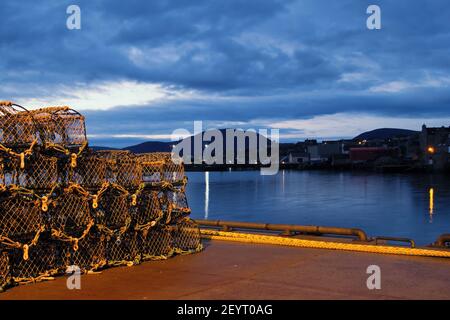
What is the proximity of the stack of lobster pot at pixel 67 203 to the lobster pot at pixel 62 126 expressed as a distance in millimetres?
17

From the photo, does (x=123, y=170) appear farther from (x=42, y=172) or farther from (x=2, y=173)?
(x=2, y=173)

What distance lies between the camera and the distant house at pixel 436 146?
138 m

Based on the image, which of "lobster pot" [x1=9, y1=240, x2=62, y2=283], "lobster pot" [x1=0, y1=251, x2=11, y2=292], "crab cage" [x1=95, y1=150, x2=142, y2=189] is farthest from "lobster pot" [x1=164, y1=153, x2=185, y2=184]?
"lobster pot" [x1=0, y1=251, x2=11, y2=292]

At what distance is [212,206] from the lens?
201 ft

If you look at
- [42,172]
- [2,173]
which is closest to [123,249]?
[42,172]

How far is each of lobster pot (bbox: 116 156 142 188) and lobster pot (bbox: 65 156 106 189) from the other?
505mm

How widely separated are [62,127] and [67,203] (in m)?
1.51

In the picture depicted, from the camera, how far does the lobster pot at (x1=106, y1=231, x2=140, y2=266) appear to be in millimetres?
9008

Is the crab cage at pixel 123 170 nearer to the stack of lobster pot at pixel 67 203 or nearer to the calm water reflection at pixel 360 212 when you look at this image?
the stack of lobster pot at pixel 67 203

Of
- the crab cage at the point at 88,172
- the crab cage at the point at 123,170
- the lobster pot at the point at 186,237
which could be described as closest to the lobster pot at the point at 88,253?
the crab cage at the point at 88,172

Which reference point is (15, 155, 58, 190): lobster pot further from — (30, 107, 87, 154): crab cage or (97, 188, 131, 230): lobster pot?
(97, 188, 131, 230): lobster pot
